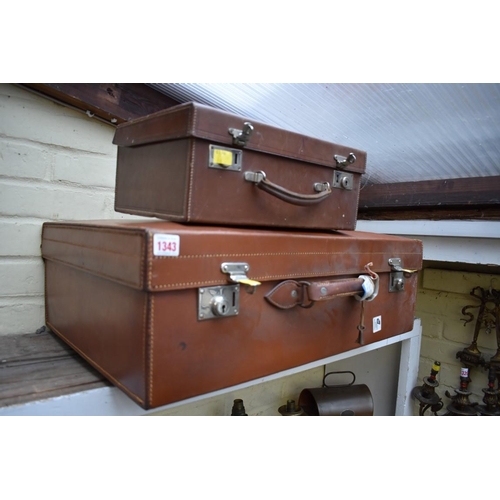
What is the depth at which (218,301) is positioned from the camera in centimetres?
62

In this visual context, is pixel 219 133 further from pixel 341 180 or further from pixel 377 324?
pixel 377 324

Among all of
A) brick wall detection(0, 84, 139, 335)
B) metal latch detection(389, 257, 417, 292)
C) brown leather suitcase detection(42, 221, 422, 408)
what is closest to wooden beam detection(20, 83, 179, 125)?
brick wall detection(0, 84, 139, 335)

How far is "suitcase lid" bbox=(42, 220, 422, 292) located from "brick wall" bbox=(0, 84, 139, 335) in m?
0.10

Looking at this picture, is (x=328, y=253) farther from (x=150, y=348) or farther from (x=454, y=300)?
(x=454, y=300)

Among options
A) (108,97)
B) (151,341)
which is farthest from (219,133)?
(108,97)

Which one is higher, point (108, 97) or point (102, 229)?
point (108, 97)

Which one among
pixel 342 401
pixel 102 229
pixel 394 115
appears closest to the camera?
pixel 102 229

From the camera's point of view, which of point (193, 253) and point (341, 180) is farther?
point (341, 180)

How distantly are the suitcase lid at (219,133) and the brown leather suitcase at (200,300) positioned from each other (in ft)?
0.55

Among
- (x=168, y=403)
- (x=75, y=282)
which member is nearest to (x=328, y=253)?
(x=168, y=403)

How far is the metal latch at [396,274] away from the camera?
977mm

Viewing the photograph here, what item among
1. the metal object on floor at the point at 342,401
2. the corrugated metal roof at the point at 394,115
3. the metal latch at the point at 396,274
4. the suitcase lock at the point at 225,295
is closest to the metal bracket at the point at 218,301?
the suitcase lock at the point at 225,295

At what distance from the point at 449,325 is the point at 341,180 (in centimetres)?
113

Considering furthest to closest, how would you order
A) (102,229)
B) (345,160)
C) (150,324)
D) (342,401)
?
(342,401) → (345,160) → (102,229) → (150,324)
